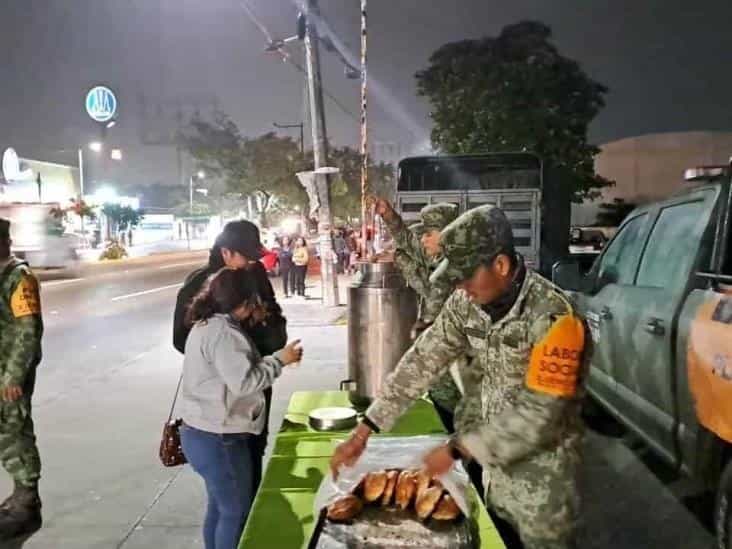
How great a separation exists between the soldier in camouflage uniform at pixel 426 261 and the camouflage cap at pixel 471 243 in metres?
1.73

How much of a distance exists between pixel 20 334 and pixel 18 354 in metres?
→ 0.11

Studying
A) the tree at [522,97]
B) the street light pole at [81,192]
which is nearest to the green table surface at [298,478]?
the tree at [522,97]

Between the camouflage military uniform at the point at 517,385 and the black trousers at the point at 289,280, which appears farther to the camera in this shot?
the black trousers at the point at 289,280

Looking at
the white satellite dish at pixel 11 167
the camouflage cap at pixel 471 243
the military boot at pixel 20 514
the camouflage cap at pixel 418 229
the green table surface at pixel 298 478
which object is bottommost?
the military boot at pixel 20 514

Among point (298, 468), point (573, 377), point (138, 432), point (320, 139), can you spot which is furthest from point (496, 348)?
point (320, 139)

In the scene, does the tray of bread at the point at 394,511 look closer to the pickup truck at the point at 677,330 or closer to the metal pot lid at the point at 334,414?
the metal pot lid at the point at 334,414

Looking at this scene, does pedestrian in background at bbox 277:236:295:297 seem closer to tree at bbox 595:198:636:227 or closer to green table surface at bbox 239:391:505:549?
green table surface at bbox 239:391:505:549

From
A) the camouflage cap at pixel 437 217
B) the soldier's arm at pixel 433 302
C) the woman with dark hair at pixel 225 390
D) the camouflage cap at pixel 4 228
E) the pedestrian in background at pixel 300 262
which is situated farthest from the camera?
the pedestrian in background at pixel 300 262

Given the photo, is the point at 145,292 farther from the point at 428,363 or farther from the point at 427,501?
the point at 427,501

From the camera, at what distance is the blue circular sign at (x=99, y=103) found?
49062mm

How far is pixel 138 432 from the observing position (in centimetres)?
611

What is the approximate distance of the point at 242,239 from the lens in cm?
366

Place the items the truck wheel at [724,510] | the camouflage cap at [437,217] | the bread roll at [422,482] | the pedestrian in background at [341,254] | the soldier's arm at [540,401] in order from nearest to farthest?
the soldier's arm at [540,401] → the bread roll at [422,482] → the truck wheel at [724,510] → the camouflage cap at [437,217] → the pedestrian in background at [341,254]

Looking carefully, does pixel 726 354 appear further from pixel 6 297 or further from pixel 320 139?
pixel 320 139
